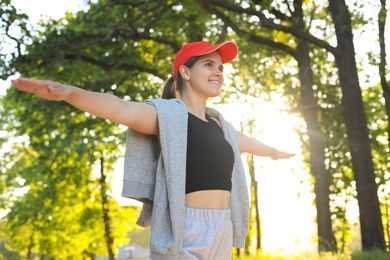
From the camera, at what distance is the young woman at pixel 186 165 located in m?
3.22

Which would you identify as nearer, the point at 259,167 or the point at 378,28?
the point at 378,28

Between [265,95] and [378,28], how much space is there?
584 cm

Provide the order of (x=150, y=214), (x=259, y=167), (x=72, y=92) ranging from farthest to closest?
(x=259, y=167), (x=150, y=214), (x=72, y=92)

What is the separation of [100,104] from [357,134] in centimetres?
848

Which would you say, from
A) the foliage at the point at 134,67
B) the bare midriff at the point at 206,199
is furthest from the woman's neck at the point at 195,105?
the foliage at the point at 134,67

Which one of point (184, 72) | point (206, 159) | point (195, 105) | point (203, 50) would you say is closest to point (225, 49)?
point (203, 50)

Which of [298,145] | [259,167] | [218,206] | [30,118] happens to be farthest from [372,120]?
[218,206]

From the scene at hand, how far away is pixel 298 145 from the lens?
20797mm

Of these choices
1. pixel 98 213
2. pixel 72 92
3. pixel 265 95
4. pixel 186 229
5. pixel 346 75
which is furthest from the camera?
pixel 98 213

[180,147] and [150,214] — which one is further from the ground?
[180,147]

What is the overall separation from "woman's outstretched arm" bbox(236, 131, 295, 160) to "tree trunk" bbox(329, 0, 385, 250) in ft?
20.9

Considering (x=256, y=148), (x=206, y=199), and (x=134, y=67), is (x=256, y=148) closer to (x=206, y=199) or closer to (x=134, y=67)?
(x=206, y=199)

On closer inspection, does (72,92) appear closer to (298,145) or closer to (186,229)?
(186,229)

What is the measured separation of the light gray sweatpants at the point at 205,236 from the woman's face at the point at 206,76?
28.7 inches
